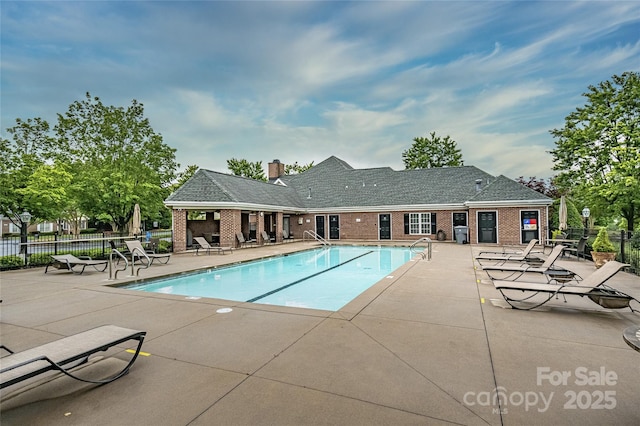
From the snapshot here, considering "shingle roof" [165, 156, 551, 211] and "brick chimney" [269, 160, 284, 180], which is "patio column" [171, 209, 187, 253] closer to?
"shingle roof" [165, 156, 551, 211]

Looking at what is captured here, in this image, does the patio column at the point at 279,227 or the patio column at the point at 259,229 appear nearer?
the patio column at the point at 259,229

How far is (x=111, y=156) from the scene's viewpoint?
19.8 meters

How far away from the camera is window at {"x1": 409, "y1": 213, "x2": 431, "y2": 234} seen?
22.9 meters

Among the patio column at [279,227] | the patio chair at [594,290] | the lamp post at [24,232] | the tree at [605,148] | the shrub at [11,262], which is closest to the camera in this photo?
the patio chair at [594,290]

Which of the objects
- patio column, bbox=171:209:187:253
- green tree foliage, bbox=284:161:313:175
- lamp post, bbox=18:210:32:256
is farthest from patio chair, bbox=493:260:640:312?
green tree foliage, bbox=284:161:313:175

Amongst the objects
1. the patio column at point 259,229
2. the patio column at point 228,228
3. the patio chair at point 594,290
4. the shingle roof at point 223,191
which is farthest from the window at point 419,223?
the patio chair at point 594,290

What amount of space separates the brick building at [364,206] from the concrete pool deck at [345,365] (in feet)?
41.2

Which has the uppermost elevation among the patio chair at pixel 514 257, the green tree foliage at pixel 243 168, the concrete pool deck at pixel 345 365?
the green tree foliage at pixel 243 168

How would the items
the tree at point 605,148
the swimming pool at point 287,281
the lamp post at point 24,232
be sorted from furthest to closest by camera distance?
1. the tree at point 605,148
2. the lamp post at point 24,232
3. the swimming pool at point 287,281

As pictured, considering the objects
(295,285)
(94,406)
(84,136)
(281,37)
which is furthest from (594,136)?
Answer: (84,136)

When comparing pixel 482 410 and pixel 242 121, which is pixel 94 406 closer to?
pixel 482 410

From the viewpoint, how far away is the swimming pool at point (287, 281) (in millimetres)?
8305

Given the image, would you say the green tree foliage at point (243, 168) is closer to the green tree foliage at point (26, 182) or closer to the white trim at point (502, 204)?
the green tree foliage at point (26, 182)

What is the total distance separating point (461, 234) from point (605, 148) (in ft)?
37.1
